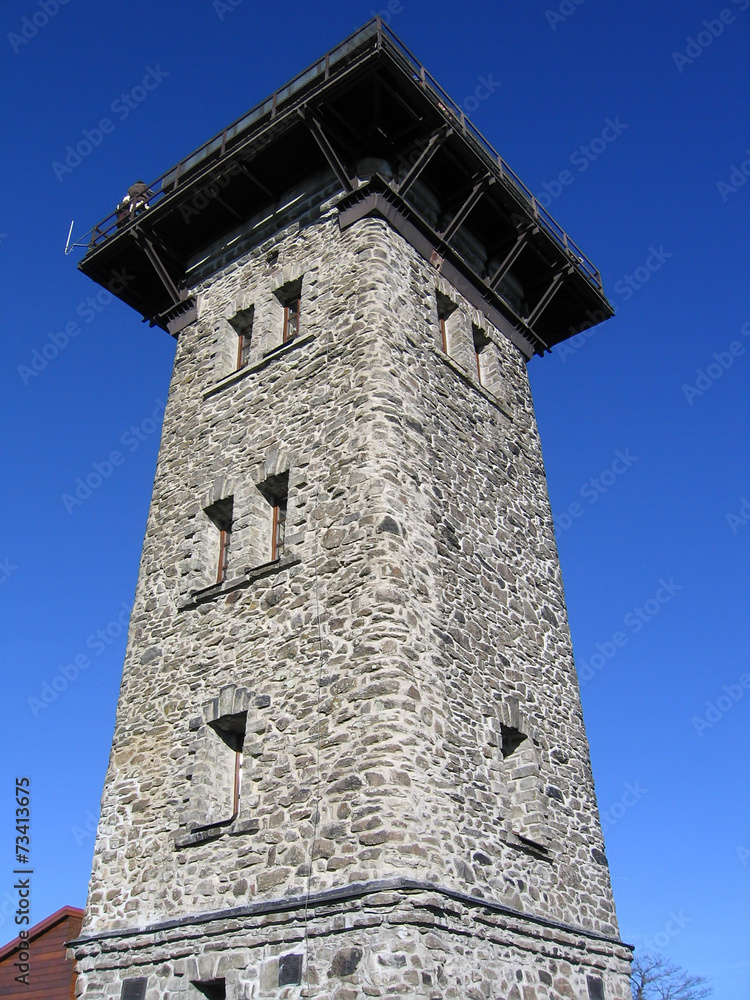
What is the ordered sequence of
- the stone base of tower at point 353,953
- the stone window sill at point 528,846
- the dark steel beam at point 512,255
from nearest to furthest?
the stone base of tower at point 353,953, the stone window sill at point 528,846, the dark steel beam at point 512,255

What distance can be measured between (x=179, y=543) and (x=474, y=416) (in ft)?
15.7

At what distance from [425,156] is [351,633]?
25.7 feet

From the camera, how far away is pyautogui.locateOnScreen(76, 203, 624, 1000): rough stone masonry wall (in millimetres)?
8945

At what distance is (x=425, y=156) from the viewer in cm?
1348

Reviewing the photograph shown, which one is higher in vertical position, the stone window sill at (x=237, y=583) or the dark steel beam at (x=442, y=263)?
the dark steel beam at (x=442, y=263)

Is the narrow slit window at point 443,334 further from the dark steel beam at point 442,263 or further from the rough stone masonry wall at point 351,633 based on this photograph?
the dark steel beam at point 442,263

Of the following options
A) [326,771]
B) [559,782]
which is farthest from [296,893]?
[559,782]

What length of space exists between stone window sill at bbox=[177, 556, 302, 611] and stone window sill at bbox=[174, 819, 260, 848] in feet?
9.48

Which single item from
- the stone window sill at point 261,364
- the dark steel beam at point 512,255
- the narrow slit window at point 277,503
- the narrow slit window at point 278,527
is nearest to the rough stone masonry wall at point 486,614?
the dark steel beam at point 512,255

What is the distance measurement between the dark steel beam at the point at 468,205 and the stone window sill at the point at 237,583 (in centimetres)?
651

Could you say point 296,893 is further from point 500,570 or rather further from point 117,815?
point 500,570

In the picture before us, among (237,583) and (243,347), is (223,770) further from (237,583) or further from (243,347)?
(243,347)

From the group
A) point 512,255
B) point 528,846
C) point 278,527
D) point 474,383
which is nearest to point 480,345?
point 474,383

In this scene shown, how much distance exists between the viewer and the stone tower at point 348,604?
28.3ft
